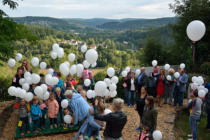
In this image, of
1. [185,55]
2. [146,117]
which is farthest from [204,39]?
[146,117]

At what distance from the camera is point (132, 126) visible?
6.55m

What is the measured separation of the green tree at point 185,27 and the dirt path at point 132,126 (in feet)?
26.2

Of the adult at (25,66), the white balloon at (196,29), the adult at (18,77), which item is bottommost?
the adult at (18,77)

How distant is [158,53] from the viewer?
59.8 ft

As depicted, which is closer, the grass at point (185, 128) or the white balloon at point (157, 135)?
the white balloon at point (157, 135)

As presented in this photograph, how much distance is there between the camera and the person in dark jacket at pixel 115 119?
3.73 m

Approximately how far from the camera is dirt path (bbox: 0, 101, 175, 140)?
5812mm

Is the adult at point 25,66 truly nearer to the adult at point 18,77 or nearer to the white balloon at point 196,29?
the adult at point 18,77

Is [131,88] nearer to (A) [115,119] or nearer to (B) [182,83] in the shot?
(B) [182,83]

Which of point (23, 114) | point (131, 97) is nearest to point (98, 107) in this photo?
point (23, 114)

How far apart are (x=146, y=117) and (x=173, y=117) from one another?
3068 mm

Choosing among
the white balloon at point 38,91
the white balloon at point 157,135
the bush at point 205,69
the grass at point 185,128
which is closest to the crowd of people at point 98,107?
the white balloon at point 157,135

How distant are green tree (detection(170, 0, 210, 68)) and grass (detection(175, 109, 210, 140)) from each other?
7.70 meters

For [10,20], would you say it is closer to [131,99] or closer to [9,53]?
[9,53]
